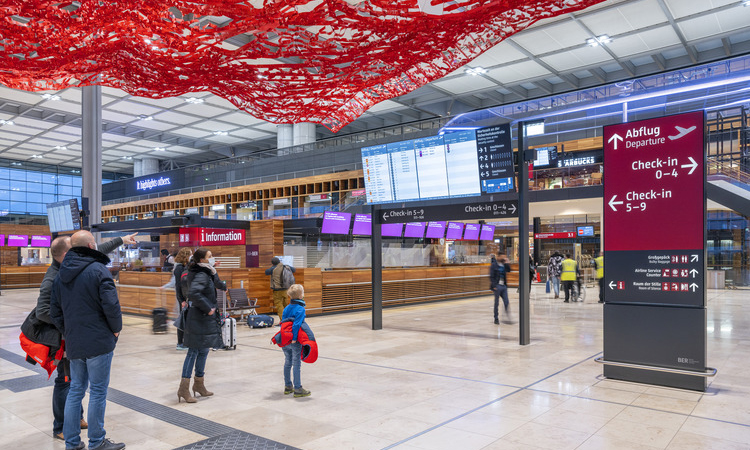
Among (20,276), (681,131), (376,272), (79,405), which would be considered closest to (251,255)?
(376,272)

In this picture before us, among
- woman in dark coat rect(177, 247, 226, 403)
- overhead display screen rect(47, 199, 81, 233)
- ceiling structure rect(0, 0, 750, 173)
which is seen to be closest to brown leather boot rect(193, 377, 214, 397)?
woman in dark coat rect(177, 247, 226, 403)

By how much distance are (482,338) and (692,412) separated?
14.6 feet

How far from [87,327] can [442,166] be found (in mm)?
6568

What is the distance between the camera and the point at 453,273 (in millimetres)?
17625

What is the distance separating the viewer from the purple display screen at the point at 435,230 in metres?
18.3

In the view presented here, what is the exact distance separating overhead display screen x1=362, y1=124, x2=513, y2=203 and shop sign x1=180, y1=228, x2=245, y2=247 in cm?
453

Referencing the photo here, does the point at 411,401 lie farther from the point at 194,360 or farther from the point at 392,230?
the point at 392,230

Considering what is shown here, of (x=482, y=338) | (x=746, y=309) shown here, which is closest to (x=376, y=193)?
(x=482, y=338)

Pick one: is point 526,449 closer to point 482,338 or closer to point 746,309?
point 482,338

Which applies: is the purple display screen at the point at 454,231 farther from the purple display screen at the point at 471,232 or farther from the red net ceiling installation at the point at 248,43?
the red net ceiling installation at the point at 248,43

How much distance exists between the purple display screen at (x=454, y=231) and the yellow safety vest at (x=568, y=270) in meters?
4.61

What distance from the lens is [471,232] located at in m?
20.6

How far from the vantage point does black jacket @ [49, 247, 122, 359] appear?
3498mm

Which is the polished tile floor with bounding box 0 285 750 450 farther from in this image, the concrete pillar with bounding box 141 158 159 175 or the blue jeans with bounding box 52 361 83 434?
the concrete pillar with bounding box 141 158 159 175
